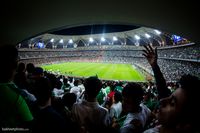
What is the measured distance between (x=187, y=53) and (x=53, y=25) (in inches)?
1081

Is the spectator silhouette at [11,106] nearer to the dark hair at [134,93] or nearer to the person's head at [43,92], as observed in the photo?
the person's head at [43,92]

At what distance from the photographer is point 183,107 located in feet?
5.27

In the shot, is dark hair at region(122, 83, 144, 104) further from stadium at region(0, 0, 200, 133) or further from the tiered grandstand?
the tiered grandstand

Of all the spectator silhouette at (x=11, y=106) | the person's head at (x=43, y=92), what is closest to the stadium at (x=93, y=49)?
the person's head at (x=43, y=92)

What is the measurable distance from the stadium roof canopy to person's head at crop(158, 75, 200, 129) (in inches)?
132

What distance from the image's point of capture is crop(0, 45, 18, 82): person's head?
215 centimetres

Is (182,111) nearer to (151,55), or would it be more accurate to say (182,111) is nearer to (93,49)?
(151,55)

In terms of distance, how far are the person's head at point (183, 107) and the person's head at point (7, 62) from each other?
1.68 m

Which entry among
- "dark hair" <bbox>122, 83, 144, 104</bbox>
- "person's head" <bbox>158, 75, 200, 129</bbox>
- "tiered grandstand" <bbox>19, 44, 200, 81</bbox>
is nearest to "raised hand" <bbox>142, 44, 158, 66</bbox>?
"dark hair" <bbox>122, 83, 144, 104</bbox>

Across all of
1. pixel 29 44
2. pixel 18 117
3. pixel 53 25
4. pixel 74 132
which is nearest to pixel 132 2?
pixel 53 25

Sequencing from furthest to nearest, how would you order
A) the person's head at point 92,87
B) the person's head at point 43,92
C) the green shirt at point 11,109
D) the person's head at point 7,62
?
the person's head at point 92,87, the person's head at point 43,92, the person's head at point 7,62, the green shirt at point 11,109

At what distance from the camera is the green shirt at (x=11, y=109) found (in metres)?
1.95

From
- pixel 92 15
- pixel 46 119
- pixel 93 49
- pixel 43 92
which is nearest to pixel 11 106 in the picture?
pixel 46 119

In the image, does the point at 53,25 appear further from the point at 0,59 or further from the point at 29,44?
the point at 29,44
